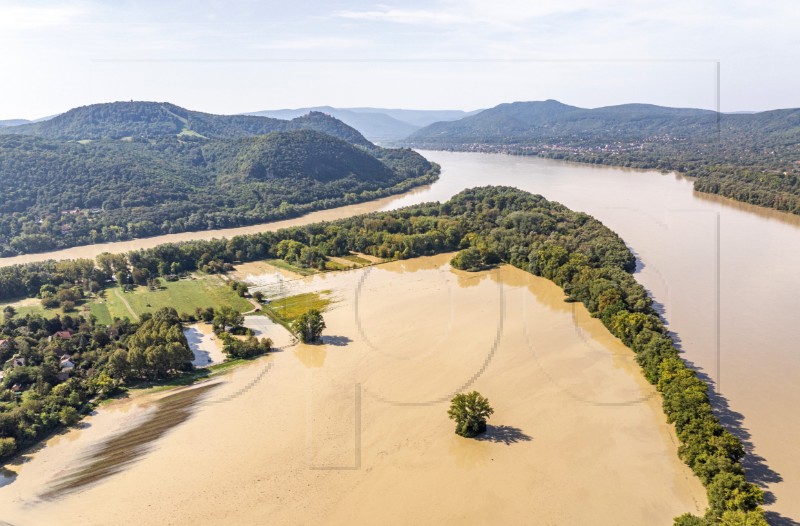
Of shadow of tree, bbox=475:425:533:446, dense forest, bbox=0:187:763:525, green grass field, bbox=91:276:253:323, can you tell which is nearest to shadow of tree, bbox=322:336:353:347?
green grass field, bbox=91:276:253:323

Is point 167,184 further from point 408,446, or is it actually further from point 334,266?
point 408,446

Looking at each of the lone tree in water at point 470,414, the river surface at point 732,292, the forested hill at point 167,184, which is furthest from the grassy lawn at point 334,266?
the lone tree in water at point 470,414

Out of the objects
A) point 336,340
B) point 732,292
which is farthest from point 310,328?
point 732,292

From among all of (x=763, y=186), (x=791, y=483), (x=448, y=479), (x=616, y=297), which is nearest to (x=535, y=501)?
(x=448, y=479)

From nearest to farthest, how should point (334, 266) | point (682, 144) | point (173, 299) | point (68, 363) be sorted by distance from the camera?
point (68, 363) < point (173, 299) < point (334, 266) < point (682, 144)

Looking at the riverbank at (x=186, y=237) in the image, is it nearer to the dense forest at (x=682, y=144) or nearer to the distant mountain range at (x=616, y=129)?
the dense forest at (x=682, y=144)

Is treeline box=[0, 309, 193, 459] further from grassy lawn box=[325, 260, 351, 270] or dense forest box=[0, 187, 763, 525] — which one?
grassy lawn box=[325, 260, 351, 270]
